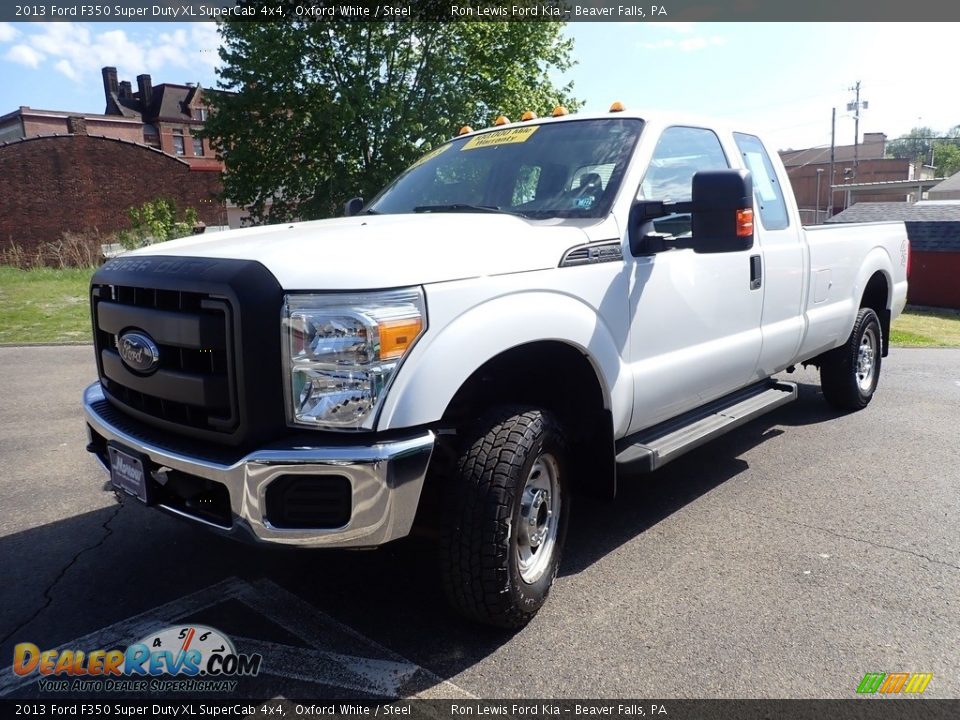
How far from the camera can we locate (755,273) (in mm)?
4312

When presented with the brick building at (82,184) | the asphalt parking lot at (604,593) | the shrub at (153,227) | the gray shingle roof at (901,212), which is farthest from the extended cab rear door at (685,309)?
the brick building at (82,184)

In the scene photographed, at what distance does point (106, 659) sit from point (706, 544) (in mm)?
2712

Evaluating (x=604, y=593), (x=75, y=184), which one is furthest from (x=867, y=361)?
→ (x=75, y=184)

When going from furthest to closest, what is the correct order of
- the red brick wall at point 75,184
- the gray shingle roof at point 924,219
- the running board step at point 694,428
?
1. the red brick wall at point 75,184
2. the gray shingle roof at point 924,219
3. the running board step at point 694,428

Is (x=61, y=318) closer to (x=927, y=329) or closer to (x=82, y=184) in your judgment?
(x=927, y=329)

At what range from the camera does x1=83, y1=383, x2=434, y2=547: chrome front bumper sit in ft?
7.82

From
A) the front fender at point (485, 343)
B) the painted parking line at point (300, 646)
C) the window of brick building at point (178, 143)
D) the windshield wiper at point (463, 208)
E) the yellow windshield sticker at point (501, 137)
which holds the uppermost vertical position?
the window of brick building at point (178, 143)

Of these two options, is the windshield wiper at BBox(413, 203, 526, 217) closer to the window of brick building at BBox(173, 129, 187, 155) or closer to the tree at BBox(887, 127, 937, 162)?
the window of brick building at BBox(173, 129, 187, 155)

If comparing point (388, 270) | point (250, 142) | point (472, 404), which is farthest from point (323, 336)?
point (250, 142)

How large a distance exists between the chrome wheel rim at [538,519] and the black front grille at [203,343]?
1061 millimetres

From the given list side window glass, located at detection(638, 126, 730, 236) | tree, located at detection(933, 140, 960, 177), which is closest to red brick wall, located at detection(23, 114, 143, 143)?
side window glass, located at detection(638, 126, 730, 236)

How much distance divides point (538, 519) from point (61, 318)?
12.0 m

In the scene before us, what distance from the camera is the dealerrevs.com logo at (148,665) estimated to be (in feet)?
8.75

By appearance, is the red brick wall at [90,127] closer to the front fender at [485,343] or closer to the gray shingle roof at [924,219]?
the gray shingle roof at [924,219]
